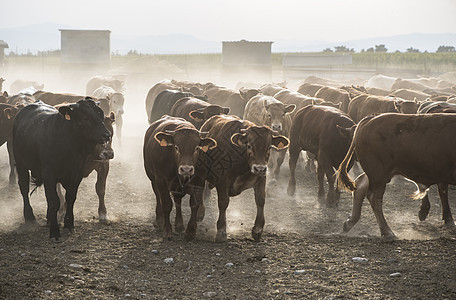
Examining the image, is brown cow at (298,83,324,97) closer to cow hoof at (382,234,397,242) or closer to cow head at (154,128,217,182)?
cow hoof at (382,234,397,242)

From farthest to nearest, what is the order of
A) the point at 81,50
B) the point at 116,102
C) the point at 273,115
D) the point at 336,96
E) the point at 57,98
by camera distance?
the point at 81,50
the point at 116,102
the point at 336,96
the point at 57,98
the point at 273,115

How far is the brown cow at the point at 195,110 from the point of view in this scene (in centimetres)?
1070

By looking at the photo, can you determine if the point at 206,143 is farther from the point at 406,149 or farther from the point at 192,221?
the point at 406,149

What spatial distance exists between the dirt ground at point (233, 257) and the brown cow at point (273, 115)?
7.40 feet

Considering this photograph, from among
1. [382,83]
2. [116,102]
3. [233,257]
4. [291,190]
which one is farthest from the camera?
[382,83]

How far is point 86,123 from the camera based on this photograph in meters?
7.82

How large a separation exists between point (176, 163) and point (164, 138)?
37 centimetres

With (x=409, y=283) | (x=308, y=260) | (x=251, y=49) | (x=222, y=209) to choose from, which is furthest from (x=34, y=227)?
(x=251, y=49)

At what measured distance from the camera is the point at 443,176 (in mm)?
7391

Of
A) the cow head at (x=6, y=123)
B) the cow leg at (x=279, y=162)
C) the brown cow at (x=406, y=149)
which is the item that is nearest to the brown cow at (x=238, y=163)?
the brown cow at (x=406, y=149)

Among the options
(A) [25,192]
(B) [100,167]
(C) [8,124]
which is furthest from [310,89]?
(A) [25,192]

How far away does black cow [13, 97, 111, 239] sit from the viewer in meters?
7.77

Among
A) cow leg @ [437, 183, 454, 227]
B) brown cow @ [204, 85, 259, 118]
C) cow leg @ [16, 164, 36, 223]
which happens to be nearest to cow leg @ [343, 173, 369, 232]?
cow leg @ [437, 183, 454, 227]

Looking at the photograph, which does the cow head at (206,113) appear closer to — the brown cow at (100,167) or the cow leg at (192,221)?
the brown cow at (100,167)
